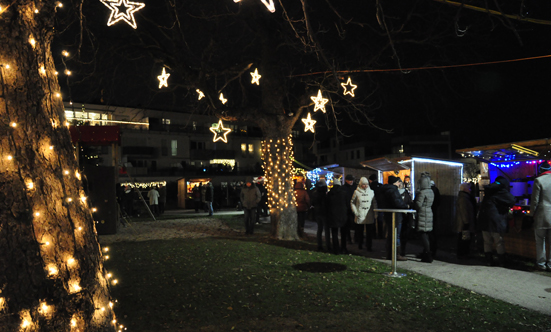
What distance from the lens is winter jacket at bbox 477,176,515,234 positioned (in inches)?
301

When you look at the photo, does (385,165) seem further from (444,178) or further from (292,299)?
(292,299)

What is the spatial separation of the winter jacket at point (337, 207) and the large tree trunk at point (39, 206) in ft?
21.8

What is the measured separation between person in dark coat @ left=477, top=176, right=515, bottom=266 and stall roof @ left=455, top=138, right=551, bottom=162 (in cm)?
272

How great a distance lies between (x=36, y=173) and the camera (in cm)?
282

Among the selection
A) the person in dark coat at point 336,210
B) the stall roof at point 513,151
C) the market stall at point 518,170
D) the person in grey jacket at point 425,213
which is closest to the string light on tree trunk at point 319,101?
the person in dark coat at point 336,210

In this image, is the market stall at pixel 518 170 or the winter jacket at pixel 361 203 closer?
the market stall at pixel 518 170

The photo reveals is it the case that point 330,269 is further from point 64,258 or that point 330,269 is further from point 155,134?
point 155,134

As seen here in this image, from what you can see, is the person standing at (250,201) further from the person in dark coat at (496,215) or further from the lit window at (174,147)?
the lit window at (174,147)

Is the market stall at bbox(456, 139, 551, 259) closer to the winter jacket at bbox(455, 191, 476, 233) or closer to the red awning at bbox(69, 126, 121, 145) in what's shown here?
the winter jacket at bbox(455, 191, 476, 233)

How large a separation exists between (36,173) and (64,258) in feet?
2.10

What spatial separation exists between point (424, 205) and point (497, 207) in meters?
1.33

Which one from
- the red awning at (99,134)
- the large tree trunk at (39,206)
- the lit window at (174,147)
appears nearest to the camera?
the large tree trunk at (39,206)

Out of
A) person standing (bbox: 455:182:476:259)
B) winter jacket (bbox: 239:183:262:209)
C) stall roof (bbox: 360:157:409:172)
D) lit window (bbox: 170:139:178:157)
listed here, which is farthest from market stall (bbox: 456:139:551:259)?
lit window (bbox: 170:139:178:157)

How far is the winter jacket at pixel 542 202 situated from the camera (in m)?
7.12
